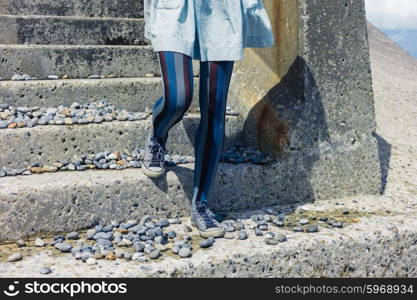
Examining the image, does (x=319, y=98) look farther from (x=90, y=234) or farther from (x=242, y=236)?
(x=90, y=234)

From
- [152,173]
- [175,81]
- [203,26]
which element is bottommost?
[152,173]

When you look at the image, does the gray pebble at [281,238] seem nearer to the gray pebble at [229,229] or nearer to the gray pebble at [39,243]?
the gray pebble at [229,229]

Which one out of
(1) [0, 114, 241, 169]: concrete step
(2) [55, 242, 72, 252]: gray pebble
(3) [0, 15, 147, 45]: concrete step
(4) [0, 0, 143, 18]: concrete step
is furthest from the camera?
(4) [0, 0, 143, 18]: concrete step

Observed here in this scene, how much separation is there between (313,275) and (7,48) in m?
2.68

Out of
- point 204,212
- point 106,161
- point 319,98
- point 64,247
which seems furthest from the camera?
point 319,98

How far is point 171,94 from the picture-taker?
7.98 ft

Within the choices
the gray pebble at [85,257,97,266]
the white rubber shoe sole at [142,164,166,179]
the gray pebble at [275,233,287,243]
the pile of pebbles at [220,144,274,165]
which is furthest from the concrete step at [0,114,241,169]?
the gray pebble at [275,233,287,243]

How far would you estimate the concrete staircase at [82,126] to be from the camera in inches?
96.6

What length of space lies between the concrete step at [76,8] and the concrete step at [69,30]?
37 centimetres

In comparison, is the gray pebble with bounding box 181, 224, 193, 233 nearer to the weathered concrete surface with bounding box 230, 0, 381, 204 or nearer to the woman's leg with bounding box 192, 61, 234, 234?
the woman's leg with bounding box 192, 61, 234, 234

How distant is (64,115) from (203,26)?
116 cm

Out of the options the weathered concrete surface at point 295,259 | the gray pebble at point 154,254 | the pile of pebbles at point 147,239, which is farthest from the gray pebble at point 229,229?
the gray pebble at point 154,254

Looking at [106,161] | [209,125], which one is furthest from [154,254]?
[106,161]

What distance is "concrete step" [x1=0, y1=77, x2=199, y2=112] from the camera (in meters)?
3.18
